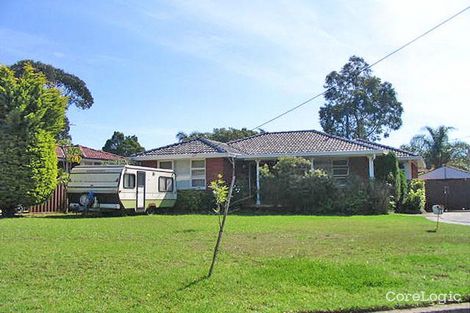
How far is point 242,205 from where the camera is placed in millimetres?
25391

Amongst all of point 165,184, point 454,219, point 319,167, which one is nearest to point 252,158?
point 319,167

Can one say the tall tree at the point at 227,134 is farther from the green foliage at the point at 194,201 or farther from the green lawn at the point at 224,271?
the green lawn at the point at 224,271

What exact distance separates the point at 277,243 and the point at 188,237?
2251 mm

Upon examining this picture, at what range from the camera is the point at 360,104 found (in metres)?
52.8

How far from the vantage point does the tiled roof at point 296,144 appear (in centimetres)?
2608

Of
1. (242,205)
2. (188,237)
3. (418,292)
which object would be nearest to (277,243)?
(188,237)

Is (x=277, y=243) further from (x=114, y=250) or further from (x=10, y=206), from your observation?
(x=10, y=206)

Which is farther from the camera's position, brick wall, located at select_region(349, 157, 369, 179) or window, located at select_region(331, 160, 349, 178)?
window, located at select_region(331, 160, 349, 178)

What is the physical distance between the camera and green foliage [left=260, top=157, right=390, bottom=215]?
22562 millimetres

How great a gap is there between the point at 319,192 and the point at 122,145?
1633 inches

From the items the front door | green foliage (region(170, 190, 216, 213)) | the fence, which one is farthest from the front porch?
the fence

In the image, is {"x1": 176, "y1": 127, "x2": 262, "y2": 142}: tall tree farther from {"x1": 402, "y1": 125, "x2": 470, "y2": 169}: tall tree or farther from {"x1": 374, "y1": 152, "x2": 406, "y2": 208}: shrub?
Result: {"x1": 374, "y1": 152, "x2": 406, "y2": 208}: shrub

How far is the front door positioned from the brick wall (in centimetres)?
1144

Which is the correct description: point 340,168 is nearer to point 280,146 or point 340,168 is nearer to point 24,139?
point 280,146
